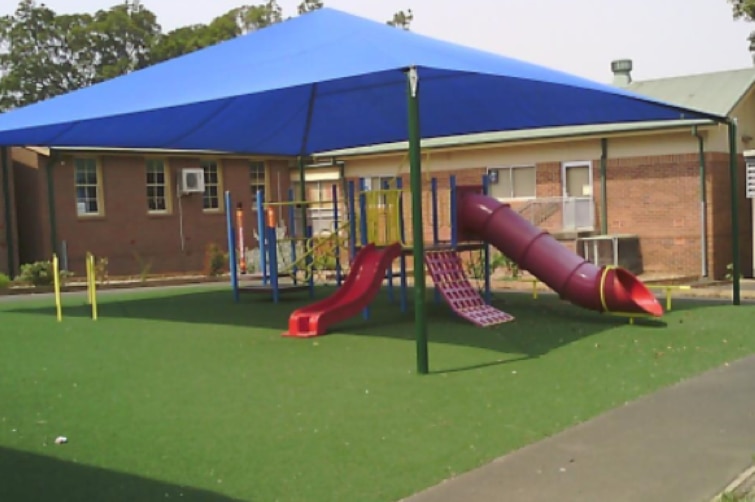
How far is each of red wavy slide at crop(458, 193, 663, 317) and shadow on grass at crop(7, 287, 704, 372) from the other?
0.33m

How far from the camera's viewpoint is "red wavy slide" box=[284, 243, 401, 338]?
11836 mm

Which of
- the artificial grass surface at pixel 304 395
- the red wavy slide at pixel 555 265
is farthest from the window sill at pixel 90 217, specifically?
the red wavy slide at pixel 555 265

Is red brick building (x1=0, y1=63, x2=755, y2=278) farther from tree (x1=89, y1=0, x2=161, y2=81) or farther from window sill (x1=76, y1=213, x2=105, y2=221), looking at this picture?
tree (x1=89, y1=0, x2=161, y2=81)

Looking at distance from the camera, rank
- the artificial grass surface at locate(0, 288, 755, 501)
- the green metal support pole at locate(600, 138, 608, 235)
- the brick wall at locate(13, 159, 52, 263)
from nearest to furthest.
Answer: the artificial grass surface at locate(0, 288, 755, 501) → the green metal support pole at locate(600, 138, 608, 235) → the brick wall at locate(13, 159, 52, 263)

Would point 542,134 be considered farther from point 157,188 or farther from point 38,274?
point 38,274

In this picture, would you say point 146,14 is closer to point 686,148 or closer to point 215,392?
point 686,148

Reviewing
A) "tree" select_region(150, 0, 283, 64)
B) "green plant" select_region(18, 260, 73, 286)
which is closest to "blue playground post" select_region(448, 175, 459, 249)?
"green plant" select_region(18, 260, 73, 286)

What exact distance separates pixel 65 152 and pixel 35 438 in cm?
1916

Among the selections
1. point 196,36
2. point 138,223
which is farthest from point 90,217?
point 196,36

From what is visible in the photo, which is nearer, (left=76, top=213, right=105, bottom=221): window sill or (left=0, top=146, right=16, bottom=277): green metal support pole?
(left=0, top=146, right=16, bottom=277): green metal support pole

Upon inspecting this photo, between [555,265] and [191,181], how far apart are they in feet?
54.0

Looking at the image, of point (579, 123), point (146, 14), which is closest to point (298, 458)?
point (579, 123)

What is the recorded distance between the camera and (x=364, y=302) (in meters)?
12.6

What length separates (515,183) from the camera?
2444 cm
